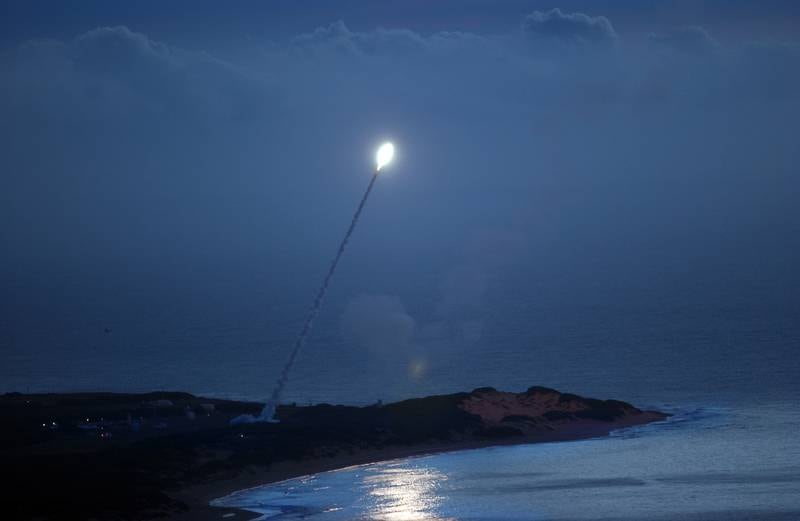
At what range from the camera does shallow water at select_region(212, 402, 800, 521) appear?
197 feet

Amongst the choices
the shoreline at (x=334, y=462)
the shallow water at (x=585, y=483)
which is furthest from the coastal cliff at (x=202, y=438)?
the shallow water at (x=585, y=483)

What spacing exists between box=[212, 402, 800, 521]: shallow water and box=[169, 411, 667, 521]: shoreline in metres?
1.23

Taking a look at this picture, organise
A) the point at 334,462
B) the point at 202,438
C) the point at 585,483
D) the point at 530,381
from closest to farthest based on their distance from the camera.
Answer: the point at 585,483
the point at 202,438
the point at 334,462
the point at 530,381

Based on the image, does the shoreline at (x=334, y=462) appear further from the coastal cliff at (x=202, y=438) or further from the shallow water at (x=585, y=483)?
the shallow water at (x=585, y=483)

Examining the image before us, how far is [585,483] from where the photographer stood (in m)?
67.4

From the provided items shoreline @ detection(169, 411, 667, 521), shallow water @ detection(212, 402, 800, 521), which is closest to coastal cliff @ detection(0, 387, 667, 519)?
shoreline @ detection(169, 411, 667, 521)

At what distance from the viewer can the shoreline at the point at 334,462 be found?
62.6 m

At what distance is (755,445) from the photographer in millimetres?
75875

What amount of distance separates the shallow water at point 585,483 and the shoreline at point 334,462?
48.3 inches

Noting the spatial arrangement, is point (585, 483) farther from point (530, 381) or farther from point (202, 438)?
point (530, 381)

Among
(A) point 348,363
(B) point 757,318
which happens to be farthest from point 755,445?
(B) point 757,318

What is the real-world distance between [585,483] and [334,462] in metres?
16.6

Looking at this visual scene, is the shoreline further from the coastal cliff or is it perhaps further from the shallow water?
the shallow water

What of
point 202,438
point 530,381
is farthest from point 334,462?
point 530,381
